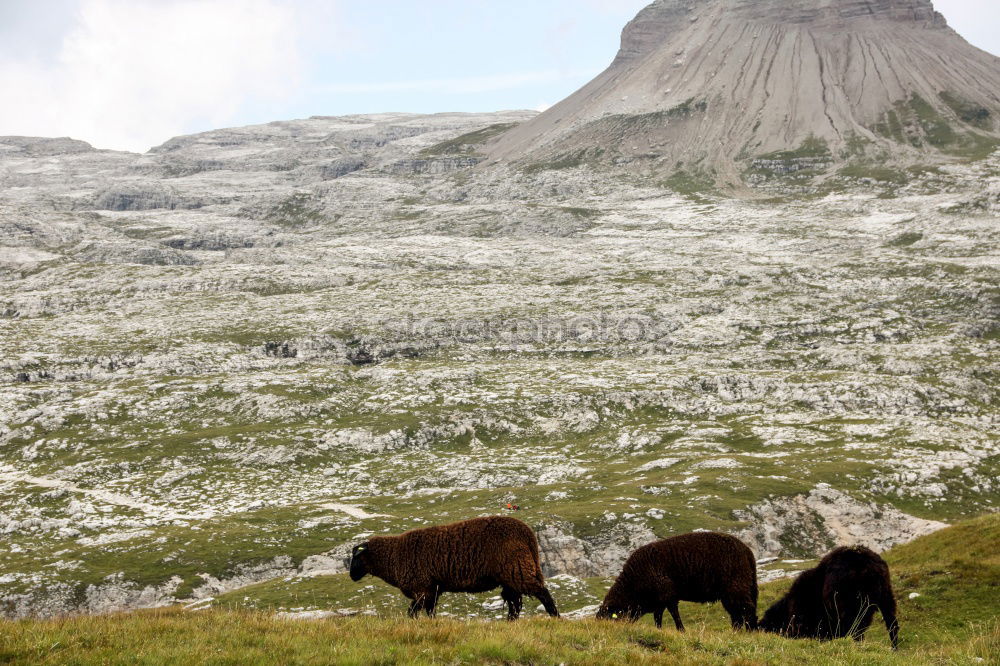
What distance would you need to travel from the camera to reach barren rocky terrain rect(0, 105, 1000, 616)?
5331 cm

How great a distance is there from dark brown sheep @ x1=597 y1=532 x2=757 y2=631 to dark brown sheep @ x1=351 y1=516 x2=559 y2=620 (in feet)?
8.73

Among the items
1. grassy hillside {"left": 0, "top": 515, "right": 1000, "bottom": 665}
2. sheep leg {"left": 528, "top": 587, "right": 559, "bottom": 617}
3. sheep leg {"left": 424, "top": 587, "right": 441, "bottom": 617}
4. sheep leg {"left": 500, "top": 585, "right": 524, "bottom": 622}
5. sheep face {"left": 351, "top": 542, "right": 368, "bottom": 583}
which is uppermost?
grassy hillside {"left": 0, "top": 515, "right": 1000, "bottom": 665}

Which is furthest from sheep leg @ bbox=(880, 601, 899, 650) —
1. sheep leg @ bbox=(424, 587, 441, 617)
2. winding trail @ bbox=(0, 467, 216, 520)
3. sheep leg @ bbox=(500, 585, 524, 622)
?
winding trail @ bbox=(0, 467, 216, 520)

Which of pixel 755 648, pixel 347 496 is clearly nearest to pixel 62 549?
pixel 347 496

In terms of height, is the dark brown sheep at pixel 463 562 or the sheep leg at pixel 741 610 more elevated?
the dark brown sheep at pixel 463 562

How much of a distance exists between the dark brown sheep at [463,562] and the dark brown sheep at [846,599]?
24.3 ft

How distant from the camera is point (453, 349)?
117m

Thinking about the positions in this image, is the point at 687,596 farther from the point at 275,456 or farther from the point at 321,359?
the point at 321,359

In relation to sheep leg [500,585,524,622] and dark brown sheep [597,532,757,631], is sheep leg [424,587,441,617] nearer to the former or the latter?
sheep leg [500,585,524,622]

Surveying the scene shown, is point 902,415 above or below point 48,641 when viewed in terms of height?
below

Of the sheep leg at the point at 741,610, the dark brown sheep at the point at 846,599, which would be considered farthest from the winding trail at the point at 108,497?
the dark brown sheep at the point at 846,599

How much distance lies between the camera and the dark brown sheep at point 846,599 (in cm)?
1818

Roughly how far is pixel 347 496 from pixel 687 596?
51.4 meters

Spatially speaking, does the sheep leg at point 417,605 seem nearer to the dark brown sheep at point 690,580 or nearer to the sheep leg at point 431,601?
the sheep leg at point 431,601
